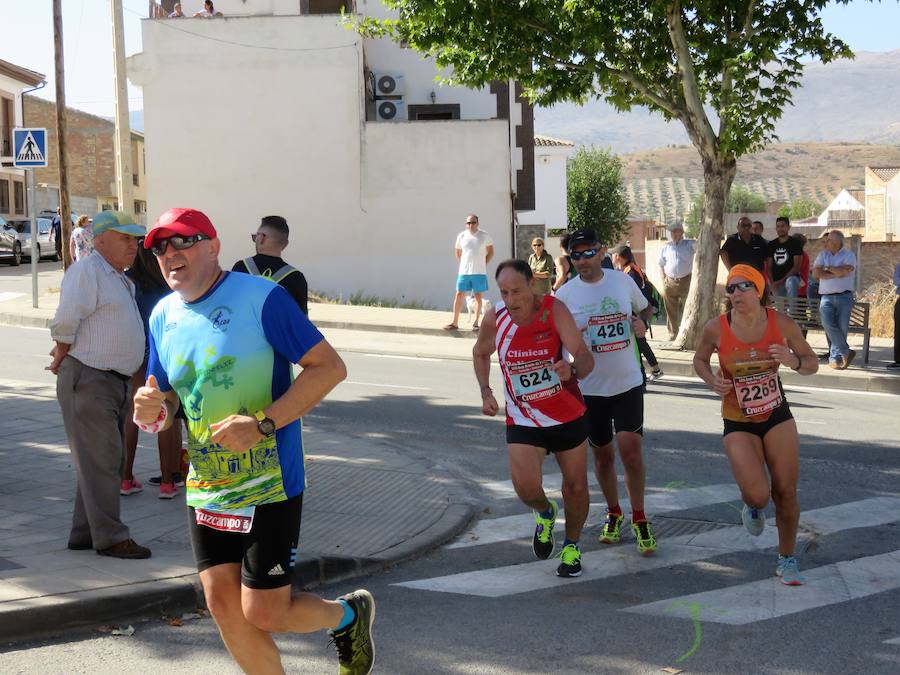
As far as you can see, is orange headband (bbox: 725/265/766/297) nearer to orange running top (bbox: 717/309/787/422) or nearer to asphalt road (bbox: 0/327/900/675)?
orange running top (bbox: 717/309/787/422)

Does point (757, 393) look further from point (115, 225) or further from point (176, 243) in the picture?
point (115, 225)

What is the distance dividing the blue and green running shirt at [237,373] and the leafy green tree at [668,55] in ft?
41.6

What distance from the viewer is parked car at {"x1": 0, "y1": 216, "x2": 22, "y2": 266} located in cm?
3772

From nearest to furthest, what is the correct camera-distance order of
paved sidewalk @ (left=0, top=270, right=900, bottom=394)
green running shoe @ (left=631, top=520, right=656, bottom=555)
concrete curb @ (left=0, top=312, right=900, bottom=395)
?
green running shoe @ (left=631, top=520, right=656, bottom=555)
concrete curb @ (left=0, top=312, right=900, bottom=395)
paved sidewalk @ (left=0, top=270, right=900, bottom=394)

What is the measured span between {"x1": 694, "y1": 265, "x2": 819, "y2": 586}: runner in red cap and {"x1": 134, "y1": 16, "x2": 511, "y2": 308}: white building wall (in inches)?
840

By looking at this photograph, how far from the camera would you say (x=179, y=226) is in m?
4.07

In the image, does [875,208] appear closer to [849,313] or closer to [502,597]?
[849,313]

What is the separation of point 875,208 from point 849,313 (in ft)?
233

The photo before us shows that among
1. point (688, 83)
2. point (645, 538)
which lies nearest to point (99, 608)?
point (645, 538)

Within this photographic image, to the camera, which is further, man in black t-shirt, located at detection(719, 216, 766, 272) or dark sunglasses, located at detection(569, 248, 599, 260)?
man in black t-shirt, located at detection(719, 216, 766, 272)

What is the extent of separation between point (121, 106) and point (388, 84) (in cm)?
761

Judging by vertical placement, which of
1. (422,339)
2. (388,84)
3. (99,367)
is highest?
(388,84)

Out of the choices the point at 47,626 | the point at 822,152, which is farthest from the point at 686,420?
the point at 822,152

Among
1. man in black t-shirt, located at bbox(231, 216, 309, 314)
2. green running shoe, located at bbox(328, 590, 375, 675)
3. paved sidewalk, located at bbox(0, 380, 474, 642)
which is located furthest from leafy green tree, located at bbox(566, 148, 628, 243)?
green running shoe, located at bbox(328, 590, 375, 675)
